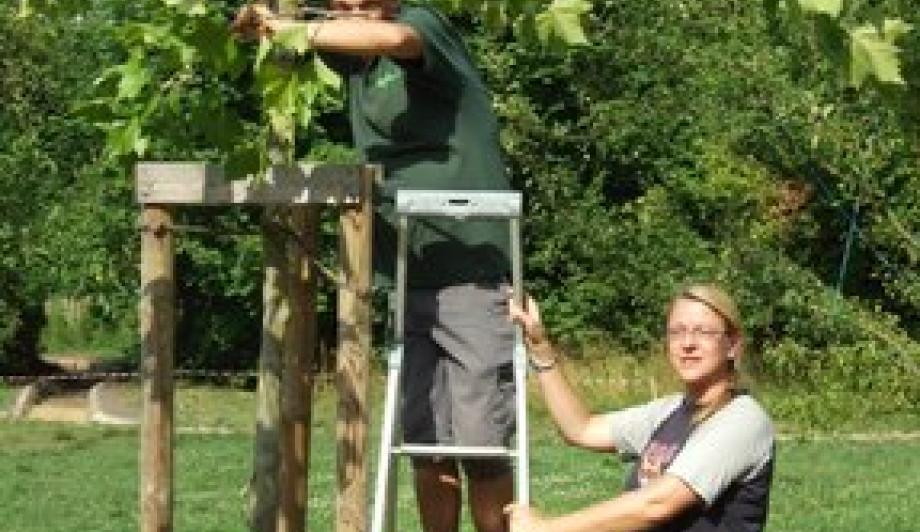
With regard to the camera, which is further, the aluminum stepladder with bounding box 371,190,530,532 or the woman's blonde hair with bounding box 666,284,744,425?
the aluminum stepladder with bounding box 371,190,530,532

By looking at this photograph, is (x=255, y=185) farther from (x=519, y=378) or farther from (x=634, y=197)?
(x=634, y=197)

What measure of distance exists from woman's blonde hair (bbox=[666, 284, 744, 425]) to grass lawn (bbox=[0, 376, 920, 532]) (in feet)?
20.6

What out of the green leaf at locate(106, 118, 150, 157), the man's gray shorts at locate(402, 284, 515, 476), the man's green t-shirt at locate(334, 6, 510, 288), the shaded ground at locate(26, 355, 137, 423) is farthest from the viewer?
the shaded ground at locate(26, 355, 137, 423)

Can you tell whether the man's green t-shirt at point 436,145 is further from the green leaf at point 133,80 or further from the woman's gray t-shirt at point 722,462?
the woman's gray t-shirt at point 722,462

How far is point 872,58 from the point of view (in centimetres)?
384

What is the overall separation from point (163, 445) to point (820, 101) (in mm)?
11277

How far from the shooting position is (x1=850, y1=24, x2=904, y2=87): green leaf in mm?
3816

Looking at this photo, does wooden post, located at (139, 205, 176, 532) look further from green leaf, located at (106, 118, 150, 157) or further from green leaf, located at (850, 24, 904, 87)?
green leaf, located at (850, 24, 904, 87)

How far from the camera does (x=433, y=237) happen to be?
221 inches

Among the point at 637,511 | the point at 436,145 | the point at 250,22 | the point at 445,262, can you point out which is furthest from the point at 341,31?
the point at 637,511

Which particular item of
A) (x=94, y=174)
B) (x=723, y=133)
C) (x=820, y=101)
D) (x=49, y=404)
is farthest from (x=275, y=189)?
(x=94, y=174)

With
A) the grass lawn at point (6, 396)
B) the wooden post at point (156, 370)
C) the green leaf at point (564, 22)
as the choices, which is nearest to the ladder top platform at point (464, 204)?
the wooden post at point (156, 370)

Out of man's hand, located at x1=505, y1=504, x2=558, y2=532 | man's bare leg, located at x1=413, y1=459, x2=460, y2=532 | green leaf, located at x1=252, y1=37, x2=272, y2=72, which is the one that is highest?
green leaf, located at x1=252, y1=37, x2=272, y2=72

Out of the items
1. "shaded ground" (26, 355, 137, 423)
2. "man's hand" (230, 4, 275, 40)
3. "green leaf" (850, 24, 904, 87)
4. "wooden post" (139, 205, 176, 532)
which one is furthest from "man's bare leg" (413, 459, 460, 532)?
"shaded ground" (26, 355, 137, 423)
